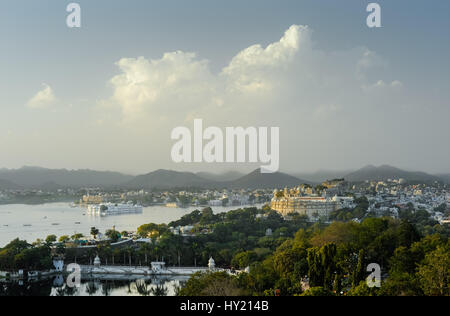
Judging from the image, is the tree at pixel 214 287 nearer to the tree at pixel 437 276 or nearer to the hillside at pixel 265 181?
the tree at pixel 437 276

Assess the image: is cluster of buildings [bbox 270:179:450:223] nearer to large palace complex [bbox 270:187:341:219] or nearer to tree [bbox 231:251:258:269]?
large palace complex [bbox 270:187:341:219]

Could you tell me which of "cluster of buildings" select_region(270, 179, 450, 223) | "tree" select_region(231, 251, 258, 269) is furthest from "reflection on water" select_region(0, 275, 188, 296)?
"cluster of buildings" select_region(270, 179, 450, 223)

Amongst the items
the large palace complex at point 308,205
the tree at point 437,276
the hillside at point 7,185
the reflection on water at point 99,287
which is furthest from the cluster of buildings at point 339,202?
the hillside at point 7,185

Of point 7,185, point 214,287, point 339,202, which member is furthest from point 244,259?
point 7,185

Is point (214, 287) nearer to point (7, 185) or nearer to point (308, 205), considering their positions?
point (308, 205)
